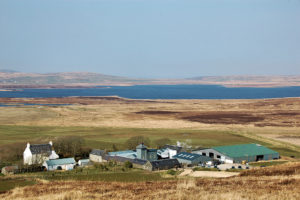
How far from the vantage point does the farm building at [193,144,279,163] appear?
56.6 m

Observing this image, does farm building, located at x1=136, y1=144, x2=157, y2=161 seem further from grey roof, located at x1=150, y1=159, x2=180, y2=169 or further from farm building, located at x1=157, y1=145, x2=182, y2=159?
grey roof, located at x1=150, y1=159, x2=180, y2=169

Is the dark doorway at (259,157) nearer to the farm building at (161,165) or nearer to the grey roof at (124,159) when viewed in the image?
the farm building at (161,165)

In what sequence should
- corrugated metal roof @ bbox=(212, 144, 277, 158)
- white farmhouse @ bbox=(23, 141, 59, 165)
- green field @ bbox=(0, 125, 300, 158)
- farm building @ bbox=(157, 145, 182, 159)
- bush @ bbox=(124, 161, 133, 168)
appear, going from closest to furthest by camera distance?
bush @ bbox=(124, 161, 133, 168)
white farmhouse @ bbox=(23, 141, 59, 165)
corrugated metal roof @ bbox=(212, 144, 277, 158)
farm building @ bbox=(157, 145, 182, 159)
green field @ bbox=(0, 125, 300, 158)

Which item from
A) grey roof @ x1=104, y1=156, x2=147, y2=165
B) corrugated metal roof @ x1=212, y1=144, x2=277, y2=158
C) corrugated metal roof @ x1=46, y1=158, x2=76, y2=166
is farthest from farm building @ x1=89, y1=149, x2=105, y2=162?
corrugated metal roof @ x1=212, y1=144, x2=277, y2=158

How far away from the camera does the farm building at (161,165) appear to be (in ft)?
160

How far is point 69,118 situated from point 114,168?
223 ft

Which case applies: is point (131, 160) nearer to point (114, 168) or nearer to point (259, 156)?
point (114, 168)

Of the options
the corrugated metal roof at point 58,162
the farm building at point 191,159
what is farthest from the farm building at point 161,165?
the corrugated metal roof at point 58,162

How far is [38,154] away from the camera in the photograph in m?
54.8

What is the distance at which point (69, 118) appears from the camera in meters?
113

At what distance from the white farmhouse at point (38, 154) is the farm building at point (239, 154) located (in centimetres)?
2614

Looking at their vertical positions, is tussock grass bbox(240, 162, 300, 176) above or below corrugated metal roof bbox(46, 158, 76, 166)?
above

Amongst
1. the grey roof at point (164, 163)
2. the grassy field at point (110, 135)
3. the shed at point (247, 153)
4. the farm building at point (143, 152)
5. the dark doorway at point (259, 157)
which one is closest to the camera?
the grey roof at point (164, 163)

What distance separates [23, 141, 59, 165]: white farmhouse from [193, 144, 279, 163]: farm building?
26.1 metres
